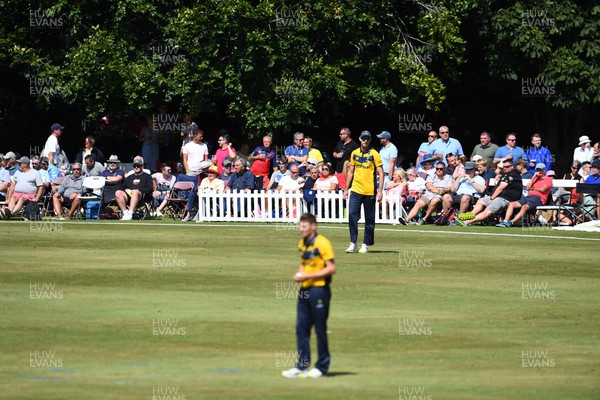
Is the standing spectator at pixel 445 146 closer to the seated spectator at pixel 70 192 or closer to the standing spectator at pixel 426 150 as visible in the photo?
the standing spectator at pixel 426 150

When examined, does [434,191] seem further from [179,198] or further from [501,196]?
[179,198]

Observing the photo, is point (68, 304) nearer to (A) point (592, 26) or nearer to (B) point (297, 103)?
(B) point (297, 103)

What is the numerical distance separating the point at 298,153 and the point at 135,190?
4303 millimetres

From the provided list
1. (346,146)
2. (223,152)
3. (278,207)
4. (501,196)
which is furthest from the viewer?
(223,152)

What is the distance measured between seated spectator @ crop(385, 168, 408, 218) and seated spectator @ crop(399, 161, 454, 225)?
430mm

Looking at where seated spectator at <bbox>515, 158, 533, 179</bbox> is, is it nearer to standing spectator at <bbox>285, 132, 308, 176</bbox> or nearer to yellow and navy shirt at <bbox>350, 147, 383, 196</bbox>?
standing spectator at <bbox>285, 132, 308, 176</bbox>

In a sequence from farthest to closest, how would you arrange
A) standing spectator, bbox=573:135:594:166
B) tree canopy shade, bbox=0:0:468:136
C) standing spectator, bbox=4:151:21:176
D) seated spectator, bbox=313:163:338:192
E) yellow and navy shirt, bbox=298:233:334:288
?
tree canopy shade, bbox=0:0:468:136
standing spectator, bbox=4:151:21:176
standing spectator, bbox=573:135:594:166
seated spectator, bbox=313:163:338:192
yellow and navy shirt, bbox=298:233:334:288

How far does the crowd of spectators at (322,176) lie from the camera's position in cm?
3105

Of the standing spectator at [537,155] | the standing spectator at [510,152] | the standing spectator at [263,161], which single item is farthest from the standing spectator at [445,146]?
the standing spectator at [263,161]

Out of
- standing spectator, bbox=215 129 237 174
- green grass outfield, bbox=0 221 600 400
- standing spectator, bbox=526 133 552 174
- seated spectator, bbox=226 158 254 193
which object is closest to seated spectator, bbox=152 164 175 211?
standing spectator, bbox=215 129 237 174

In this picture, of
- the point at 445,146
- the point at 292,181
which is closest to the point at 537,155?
the point at 445,146

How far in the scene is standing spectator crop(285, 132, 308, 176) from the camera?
33.5m

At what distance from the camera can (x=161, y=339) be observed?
1468 centimetres

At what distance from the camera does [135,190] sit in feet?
109
